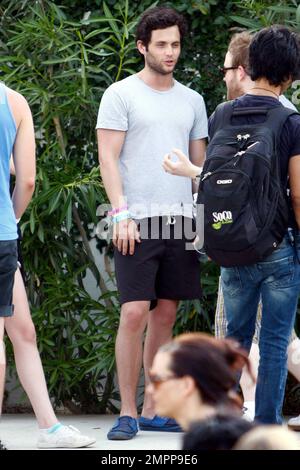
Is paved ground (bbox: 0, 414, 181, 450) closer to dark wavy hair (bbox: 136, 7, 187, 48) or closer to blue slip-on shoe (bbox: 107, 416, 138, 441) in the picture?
blue slip-on shoe (bbox: 107, 416, 138, 441)

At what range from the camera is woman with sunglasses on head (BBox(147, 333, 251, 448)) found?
2777mm

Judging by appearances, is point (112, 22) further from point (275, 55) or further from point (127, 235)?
point (275, 55)

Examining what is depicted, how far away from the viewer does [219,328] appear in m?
5.43

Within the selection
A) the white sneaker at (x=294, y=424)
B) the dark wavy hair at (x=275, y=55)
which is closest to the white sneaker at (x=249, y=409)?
the white sneaker at (x=294, y=424)

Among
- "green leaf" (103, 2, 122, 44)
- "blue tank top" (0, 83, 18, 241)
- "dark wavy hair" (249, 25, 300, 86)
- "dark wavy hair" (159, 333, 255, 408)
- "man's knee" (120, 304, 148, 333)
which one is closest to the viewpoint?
"dark wavy hair" (159, 333, 255, 408)

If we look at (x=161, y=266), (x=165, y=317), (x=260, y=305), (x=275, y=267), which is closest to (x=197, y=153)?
(x=161, y=266)

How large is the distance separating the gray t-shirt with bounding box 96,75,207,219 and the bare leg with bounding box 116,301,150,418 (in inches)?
18.4

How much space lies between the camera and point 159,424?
575 centimetres

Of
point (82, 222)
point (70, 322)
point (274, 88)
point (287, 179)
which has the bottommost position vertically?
point (70, 322)

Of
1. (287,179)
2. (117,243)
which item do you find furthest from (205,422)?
(117,243)

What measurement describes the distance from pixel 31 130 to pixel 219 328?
1.35 metres

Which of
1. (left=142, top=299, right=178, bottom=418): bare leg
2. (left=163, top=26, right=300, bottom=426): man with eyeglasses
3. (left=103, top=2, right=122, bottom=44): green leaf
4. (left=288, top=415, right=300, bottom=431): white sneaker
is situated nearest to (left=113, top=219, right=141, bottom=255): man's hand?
(left=142, top=299, right=178, bottom=418): bare leg

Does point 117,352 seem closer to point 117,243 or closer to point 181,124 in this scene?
point 117,243

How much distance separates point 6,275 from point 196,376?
198 centimetres
